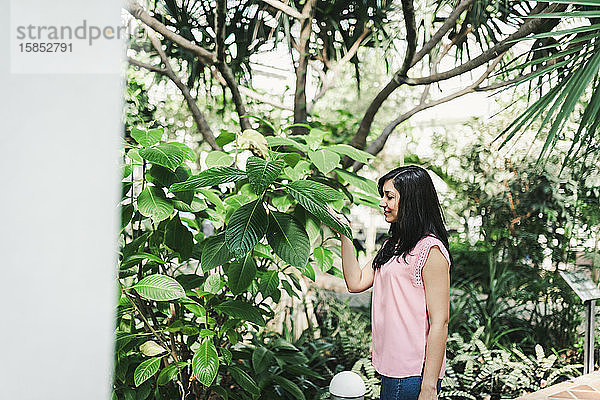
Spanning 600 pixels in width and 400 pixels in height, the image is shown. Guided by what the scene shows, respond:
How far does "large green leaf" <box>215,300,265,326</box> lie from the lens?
2.17m

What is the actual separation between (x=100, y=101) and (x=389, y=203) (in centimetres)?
107

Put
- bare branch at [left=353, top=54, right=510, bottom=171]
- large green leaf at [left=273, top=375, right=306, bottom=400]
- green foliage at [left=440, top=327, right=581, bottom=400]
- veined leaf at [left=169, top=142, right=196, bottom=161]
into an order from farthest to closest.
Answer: green foliage at [left=440, top=327, right=581, bottom=400] < bare branch at [left=353, top=54, right=510, bottom=171] < large green leaf at [left=273, top=375, right=306, bottom=400] < veined leaf at [left=169, top=142, right=196, bottom=161]

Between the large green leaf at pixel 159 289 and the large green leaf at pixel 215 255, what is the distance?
0.11 metres

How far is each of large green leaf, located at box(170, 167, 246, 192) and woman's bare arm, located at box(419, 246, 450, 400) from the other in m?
0.62

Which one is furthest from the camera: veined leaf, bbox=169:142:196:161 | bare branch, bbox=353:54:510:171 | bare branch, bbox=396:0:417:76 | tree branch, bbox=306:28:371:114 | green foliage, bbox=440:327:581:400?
tree branch, bbox=306:28:371:114

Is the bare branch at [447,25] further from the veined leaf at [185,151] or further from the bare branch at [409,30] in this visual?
the veined leaf at [185,151]

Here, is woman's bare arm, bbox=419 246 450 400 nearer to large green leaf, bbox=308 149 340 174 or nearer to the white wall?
large green leaf, bbox=308 149 340 174

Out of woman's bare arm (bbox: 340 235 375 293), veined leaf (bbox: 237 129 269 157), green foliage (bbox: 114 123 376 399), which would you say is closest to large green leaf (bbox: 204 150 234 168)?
green foliage (bbox: 114 123 376 399)

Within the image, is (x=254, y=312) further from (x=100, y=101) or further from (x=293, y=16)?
(x=293, y=16)

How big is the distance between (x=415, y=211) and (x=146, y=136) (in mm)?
901

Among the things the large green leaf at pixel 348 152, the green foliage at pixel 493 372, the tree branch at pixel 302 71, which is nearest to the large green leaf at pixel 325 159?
the large green leaf at pixel 348 152

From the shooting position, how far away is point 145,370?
214cm

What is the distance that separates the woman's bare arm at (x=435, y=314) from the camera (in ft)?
5.54

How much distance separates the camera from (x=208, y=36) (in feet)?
10.5
